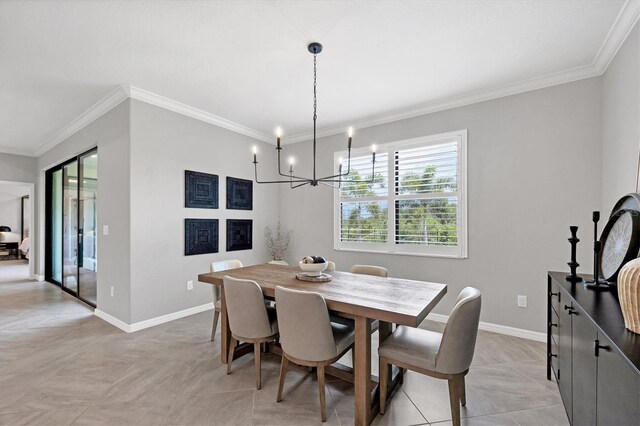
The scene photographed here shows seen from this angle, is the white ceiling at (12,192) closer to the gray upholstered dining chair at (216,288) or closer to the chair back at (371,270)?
the gray upholstered dining chair at (216,288)

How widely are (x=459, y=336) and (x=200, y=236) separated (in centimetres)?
341

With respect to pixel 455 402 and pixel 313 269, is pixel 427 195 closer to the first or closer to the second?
pixel 313 269

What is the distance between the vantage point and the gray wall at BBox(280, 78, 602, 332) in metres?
2.87

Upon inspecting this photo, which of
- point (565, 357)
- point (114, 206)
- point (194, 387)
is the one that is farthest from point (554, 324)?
point (114, 206)

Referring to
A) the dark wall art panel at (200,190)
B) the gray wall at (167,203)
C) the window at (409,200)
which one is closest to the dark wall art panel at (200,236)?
the gray wall at (167,203)

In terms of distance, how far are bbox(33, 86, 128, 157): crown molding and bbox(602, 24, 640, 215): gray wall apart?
4.64 meters

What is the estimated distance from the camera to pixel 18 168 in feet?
19.2

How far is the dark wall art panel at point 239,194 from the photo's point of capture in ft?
14.5

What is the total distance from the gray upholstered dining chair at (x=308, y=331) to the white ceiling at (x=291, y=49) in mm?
1974

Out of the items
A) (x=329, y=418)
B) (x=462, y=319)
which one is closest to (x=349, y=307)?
(x=462, y=319)

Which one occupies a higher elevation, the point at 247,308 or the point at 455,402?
the point at 247,308

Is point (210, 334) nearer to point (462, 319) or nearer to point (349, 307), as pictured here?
point (349, 307)

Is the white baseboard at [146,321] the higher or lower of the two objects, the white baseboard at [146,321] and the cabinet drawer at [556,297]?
the lower

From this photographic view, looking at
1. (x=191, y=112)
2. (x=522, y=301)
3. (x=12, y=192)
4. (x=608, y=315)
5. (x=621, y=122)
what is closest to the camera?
(x=608, y=315)
